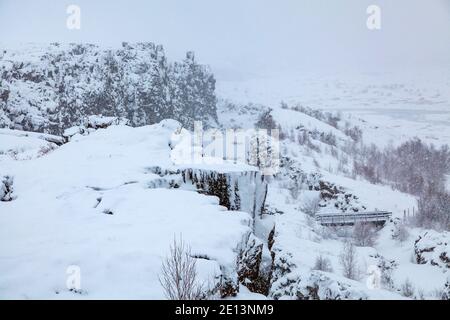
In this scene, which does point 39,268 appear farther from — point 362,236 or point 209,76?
point 209,76

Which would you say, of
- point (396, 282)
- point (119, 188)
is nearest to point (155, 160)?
point (119, 188)

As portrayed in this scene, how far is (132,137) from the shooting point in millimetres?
17266

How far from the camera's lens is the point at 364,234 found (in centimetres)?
4444

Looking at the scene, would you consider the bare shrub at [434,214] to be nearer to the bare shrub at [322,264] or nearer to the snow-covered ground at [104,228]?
the bare shrub at [322,264]

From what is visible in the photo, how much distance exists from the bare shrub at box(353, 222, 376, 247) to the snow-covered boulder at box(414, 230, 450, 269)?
36.8 ft

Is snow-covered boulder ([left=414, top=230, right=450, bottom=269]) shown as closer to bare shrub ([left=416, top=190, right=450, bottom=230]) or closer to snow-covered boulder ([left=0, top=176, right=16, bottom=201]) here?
bare shrub ([left=416, top=190, right=450, bottom=230])

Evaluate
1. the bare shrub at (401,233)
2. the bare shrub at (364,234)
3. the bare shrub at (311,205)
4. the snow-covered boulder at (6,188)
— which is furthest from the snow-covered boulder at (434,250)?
the snow-covered boulder at (6,188)

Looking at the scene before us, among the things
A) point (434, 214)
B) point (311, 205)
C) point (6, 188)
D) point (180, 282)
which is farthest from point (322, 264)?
point (434, 214)

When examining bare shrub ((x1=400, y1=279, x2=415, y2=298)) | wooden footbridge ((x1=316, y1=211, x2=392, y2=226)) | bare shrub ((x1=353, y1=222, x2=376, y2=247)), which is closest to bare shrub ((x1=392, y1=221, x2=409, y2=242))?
bare shrub ((x1=353, y1=222, x2=376, y2=247))

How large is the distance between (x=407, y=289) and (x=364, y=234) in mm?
20654

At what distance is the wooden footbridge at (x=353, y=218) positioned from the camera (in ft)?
155

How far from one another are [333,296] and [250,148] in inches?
1909

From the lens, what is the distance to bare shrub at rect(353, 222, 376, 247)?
4278 cm

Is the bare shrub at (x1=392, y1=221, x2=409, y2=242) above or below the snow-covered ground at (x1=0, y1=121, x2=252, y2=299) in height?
below
